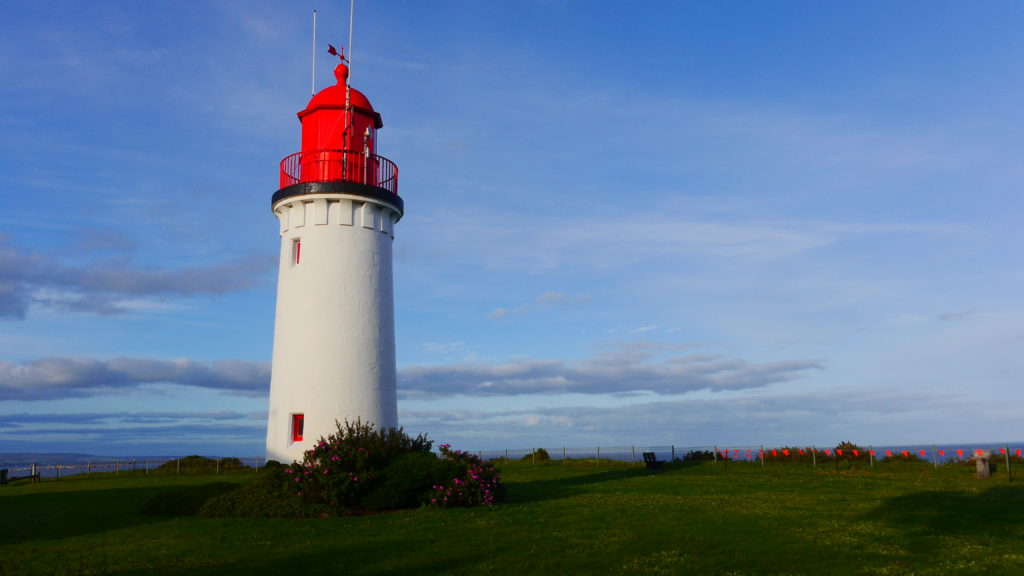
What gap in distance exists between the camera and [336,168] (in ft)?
74.5

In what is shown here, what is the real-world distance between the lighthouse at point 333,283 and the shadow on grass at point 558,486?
474cm

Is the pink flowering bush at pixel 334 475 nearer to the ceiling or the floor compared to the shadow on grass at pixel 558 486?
nearer to the ceiling

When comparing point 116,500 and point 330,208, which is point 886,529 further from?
point 116,500

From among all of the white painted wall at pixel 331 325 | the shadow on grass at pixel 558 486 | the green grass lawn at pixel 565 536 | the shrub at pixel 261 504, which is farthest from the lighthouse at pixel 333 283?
the shadow on grass at pixel 558 486

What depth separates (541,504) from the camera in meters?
19.6

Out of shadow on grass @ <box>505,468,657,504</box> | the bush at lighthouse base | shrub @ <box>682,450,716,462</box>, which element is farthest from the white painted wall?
shrub @ <box>682,450,716,462</box>

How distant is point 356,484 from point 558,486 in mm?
9912

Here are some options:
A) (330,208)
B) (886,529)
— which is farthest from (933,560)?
(330,208)

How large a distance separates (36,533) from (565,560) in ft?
36.4

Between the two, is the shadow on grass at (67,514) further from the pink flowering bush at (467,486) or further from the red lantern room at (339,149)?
the red lantern room at (339,149)

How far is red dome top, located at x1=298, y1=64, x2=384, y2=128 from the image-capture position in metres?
23.0

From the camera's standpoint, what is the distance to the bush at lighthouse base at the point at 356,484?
17.5m

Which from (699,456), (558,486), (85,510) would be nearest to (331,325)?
(85,510)

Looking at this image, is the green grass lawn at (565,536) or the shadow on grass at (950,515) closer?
the green grass lawn at (565,536)
